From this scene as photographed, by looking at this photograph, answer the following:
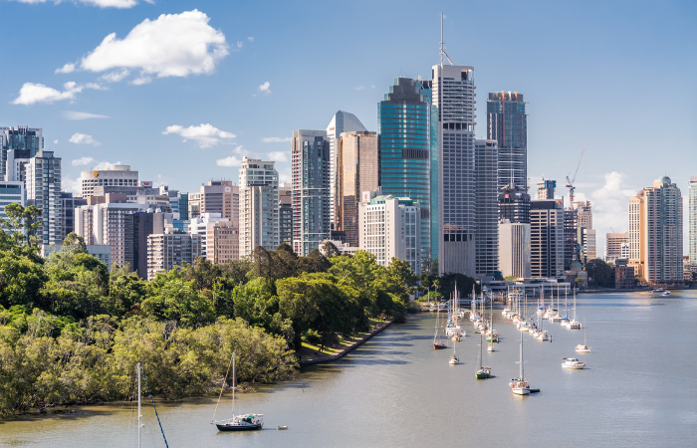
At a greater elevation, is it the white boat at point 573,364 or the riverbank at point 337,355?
the riverbank at point 337,355

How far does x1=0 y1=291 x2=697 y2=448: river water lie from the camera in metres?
62.8

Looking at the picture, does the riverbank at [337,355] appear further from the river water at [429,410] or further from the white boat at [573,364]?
the white boat at [573,364]

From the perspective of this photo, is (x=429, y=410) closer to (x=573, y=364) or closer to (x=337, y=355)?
(x=337, y=355)

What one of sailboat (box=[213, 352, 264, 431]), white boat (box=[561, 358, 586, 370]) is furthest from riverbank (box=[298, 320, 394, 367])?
sailboat (box=[213, 352, 264, 431])

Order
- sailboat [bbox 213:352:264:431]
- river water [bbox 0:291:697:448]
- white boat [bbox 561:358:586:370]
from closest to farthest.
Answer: river water [bbox 0:291:697:448], sailboat [bbox 213:352:264:431], white boat [bbox 561:358:586:370]

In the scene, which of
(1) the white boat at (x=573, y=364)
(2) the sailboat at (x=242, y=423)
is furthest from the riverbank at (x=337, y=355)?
(2) the sailboat at (x=242, y=423)

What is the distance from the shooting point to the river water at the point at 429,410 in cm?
6275

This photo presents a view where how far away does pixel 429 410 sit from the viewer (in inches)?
2899

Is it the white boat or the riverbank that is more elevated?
the riverbank

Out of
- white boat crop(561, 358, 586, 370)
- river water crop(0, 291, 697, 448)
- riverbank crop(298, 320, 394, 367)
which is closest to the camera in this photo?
river water crop(0, 291, 697, 448)

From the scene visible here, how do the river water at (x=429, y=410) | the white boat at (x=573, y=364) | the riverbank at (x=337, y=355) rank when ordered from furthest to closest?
the white boat at (x=573, y=364) < the riverbank at (x=337, y=355) < the river water at (x=429, y=410)

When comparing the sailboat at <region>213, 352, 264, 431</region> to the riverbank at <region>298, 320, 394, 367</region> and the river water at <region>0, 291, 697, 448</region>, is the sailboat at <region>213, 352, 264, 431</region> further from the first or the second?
the riverbank at <region>298, 320, 394, 367</region>

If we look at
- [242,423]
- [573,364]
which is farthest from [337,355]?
[242,423]

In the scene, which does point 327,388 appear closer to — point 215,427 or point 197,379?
point 197,379
